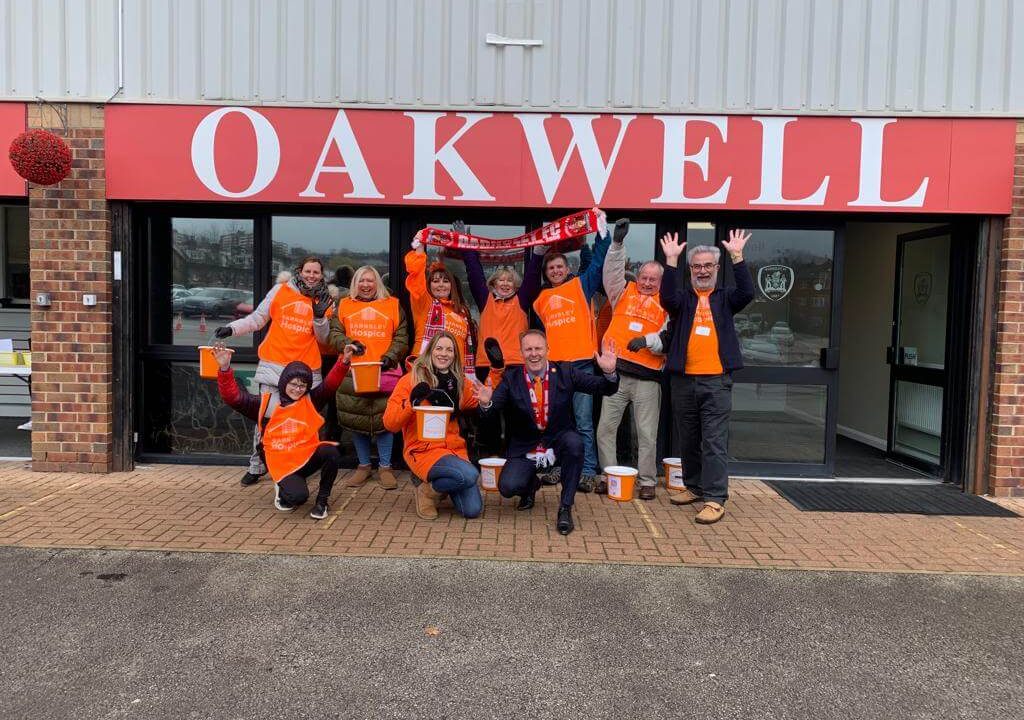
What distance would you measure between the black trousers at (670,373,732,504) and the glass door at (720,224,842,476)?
1131 millimetres

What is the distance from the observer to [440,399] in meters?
4.61

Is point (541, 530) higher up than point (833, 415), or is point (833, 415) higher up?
point (833, 415)

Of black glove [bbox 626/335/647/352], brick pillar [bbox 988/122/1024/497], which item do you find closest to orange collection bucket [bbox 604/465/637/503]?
black glove [bbox 626/335/647/352]

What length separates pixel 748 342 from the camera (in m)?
6.04

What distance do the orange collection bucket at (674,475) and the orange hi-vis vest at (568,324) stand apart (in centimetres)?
114

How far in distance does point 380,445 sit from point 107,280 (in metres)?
2.82

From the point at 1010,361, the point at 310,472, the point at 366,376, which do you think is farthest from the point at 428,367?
the point at 1010,361

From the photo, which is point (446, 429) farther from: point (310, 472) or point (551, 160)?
point (551, 160)

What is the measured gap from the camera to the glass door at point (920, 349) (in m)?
6.40

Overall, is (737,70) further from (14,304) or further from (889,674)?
(14,304)

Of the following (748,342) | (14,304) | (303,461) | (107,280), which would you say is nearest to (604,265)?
(748,342)

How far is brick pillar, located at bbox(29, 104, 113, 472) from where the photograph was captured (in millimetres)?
5660

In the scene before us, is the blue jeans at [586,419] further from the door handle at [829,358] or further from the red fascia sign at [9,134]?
the red fascia sign at [9,134]

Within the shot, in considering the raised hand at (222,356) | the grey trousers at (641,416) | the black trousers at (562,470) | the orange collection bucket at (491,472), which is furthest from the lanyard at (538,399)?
the raised hand at (222,356)
